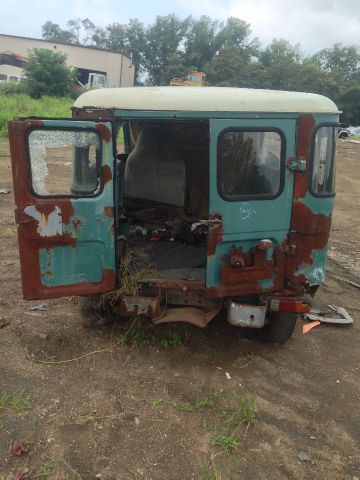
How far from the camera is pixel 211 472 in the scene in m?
2.99

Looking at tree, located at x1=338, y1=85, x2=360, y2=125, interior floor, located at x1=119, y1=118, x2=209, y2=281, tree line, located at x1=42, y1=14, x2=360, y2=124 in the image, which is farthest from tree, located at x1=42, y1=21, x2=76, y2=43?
interior floor, located at x1=119, y1=118, x2=209, y2=281

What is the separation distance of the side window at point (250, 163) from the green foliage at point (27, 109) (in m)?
19.3

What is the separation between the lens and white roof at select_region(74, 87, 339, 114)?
148 inches

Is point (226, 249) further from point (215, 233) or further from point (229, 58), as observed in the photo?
point (229, 58)

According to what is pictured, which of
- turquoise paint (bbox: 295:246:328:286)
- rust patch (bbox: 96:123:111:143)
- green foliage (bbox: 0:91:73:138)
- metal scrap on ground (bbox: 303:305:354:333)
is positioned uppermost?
green foliage (bbox: 0:91:73:138)

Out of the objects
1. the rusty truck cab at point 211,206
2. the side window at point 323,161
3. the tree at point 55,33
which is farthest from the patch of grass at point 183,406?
the tree at point 55,33

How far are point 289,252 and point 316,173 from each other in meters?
0.74

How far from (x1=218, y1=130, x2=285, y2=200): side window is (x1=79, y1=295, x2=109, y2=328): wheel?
1.73 m

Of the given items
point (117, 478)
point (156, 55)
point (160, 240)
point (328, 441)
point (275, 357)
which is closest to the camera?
point (117, 478)

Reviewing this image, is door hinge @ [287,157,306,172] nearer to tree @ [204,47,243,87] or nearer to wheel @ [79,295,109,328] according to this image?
wheel @ [79,295,109,328]

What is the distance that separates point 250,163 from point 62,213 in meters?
1.68

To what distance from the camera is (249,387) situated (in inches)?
156

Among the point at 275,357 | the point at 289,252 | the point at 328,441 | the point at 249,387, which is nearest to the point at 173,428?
the point at 249,387

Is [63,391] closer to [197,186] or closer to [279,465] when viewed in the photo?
[279,465]
